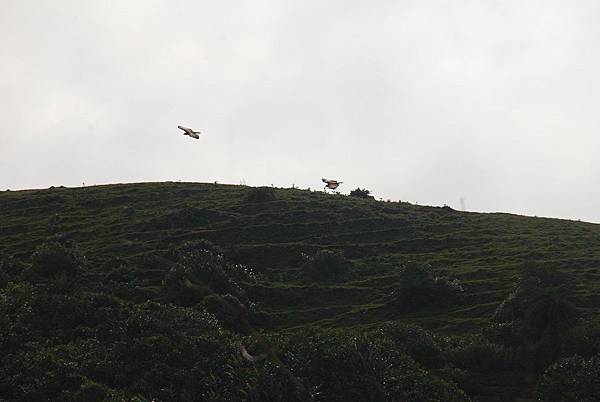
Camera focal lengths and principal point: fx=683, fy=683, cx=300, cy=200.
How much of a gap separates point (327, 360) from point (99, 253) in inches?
651

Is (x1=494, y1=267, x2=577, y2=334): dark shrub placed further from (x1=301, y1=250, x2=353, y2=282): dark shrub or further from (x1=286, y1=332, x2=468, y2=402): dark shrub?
(x1=301, y1=250, x2=353, y2=282): dark shrub

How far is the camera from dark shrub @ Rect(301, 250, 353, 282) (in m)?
28.8

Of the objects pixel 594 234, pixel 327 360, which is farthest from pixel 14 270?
pixel 594 234

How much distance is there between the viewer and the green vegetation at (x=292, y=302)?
17391 mm

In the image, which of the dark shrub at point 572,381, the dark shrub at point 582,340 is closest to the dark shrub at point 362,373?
the dark shrub at point 572,381

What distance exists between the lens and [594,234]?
34031 mm

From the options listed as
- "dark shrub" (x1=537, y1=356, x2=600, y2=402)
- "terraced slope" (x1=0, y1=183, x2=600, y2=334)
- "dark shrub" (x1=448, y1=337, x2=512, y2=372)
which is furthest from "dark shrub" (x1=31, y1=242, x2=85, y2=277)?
"dark shrub" (x1=537, y1=356, x2=600, y2=402)

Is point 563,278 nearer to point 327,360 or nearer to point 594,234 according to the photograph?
point 327,360

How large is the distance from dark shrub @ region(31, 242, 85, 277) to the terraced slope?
88 cm

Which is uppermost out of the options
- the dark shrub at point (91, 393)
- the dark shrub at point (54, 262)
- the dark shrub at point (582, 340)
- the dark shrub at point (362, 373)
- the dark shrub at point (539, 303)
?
the dark shrub at point (54, 262)

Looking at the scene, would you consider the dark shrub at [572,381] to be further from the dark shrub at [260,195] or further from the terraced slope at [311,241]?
the dark shrub at [260,195]

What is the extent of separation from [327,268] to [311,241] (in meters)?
4.19

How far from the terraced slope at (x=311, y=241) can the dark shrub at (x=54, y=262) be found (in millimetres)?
876

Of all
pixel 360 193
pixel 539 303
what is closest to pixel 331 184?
pixel 360 193
